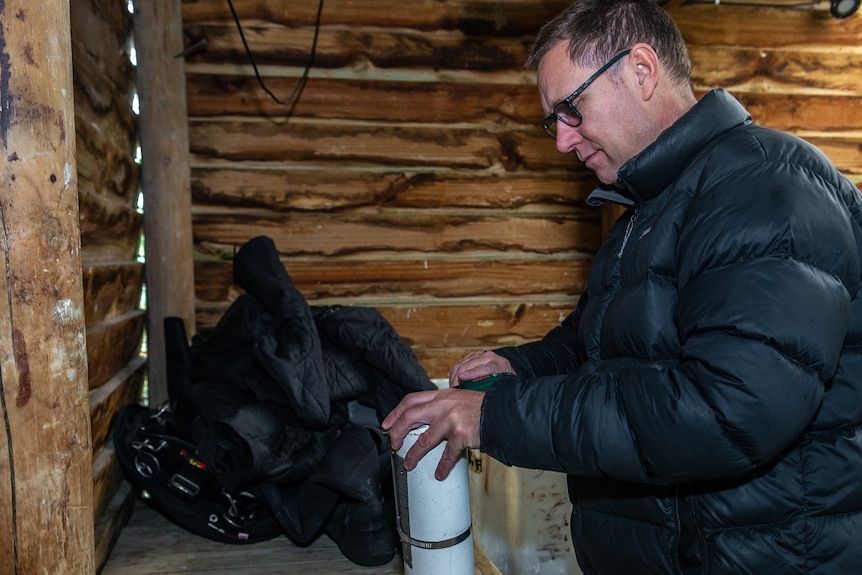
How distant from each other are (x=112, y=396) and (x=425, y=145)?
215cm

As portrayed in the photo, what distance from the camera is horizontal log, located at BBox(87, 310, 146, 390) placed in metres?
2.68

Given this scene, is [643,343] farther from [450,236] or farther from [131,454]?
[450,236]

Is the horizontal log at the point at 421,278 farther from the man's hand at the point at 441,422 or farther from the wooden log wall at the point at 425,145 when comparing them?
the man's hand at the point at 441,422

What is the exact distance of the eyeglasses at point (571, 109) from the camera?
176cm

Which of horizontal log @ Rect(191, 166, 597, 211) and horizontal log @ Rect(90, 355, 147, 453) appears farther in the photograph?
horizontal log @ Rect(191, 166, 597, 211)

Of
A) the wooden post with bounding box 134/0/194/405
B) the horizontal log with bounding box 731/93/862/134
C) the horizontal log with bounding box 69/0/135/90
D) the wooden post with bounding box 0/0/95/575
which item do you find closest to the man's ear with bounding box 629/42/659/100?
the wooden post with bounding box 0/0/95/575

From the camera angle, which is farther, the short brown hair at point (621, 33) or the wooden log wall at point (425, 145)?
the wooden log wall at point (425, 145)

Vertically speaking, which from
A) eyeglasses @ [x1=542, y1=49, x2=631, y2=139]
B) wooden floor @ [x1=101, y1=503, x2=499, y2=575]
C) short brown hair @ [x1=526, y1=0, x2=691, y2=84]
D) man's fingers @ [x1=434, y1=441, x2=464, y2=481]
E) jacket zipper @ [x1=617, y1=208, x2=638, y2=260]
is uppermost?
short brown hair @ [x1=526, y1=0, x2=691, y2=84]

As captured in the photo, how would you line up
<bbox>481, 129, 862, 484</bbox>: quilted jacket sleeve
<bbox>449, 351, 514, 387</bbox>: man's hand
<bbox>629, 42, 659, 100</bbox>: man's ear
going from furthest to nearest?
<bbox>449, 351, 514, 387</bbox>: man's hand → <bbox>629, 42, 659, 100</bbox>: man's ear → <bbox>481, 129, 862, 484</bbox>: quilted jacket sleeve

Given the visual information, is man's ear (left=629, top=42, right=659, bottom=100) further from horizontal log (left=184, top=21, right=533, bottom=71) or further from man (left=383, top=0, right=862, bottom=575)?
horizontal log (left=184, top=21, right=533, bottom=71)

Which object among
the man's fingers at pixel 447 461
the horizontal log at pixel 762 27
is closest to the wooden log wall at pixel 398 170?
the horizontal log at pixel 762 27

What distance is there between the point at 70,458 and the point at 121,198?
1830 mm

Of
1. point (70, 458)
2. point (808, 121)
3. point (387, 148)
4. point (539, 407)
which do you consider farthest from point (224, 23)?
point (808, 121)

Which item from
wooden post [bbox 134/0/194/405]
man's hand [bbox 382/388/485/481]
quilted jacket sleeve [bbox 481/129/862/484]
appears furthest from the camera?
wooden post [bbox 134/0/194/405]
